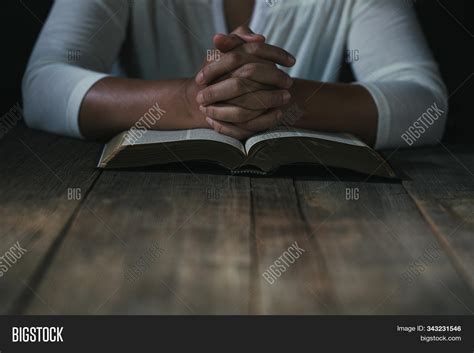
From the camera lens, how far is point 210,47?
1971mm

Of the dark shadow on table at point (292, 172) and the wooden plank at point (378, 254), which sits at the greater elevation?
the wooden plank at point (378, 254)

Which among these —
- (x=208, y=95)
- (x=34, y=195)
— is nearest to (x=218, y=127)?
(x=208, y=95)

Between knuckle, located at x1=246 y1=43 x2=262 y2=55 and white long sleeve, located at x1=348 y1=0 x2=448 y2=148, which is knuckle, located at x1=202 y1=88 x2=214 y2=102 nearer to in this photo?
knuckle, located at x1=246 y1=43 x2=262 y2=55

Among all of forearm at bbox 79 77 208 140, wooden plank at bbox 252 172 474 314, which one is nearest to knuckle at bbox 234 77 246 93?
forearm at bbox 79 77 208 140

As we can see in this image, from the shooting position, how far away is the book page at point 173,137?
1.25 metres

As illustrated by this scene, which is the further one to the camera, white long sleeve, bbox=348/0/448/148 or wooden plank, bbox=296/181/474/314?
white long sleeve, bbox=348/0/448/148

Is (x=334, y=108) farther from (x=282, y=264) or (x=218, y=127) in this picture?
(x=282, y=264)

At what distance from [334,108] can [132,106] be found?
0.43 meters

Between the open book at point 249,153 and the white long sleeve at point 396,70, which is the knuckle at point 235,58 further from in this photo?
the white long sleeve at point 396,70

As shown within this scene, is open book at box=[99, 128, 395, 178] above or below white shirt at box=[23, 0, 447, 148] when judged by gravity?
above

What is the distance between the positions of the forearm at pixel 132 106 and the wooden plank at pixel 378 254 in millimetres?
355

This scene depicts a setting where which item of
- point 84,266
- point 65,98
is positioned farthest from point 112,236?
point 65,98

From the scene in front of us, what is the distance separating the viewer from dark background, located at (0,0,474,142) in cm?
214

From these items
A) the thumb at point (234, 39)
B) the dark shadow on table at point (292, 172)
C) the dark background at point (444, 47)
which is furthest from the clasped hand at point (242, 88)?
the dark background at point (444, 47)
